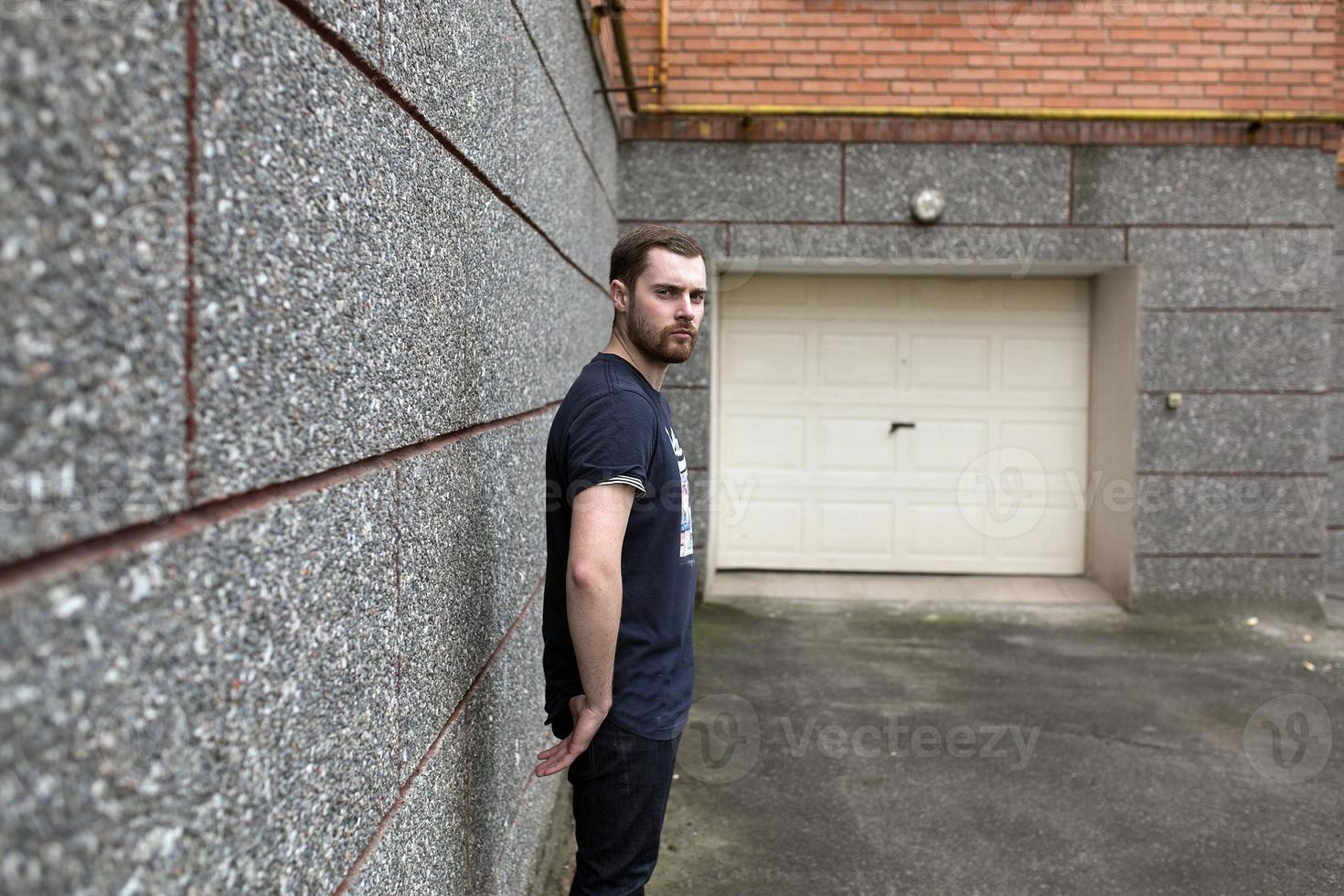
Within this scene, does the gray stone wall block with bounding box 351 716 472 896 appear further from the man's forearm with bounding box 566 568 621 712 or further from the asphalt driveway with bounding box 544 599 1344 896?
the asphalt driveway with bounding box 544 599 1344 896

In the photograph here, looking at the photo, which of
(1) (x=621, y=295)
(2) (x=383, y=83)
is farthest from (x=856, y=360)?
(2) (x=383, y=83)

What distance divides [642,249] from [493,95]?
0.57m

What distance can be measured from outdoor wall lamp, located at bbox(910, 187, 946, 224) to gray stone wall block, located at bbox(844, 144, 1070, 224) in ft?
0.23

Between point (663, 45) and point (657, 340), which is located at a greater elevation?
point (663, 45)

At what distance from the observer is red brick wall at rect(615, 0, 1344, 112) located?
6.86m

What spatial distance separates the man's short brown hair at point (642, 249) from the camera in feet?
7.31

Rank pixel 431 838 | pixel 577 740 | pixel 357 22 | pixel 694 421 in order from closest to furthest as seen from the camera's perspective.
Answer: pixel 357 22 < pixel 431 838 < pixel 577 740 < pixel 694 421

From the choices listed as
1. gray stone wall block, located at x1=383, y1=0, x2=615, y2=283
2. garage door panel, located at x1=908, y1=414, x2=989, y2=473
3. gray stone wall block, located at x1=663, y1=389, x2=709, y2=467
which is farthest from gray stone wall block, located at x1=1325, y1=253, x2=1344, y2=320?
gray stone wall block, located at x1=383, y1=0, x2=615, y2=283

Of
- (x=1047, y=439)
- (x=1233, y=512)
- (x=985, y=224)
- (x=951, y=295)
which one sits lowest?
(x=1233, y=512)

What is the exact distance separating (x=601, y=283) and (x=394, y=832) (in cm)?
443

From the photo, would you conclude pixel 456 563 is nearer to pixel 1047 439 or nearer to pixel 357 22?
pixel 357 22

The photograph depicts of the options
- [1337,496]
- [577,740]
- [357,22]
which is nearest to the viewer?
[357,22]

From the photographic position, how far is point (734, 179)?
6.94 metres

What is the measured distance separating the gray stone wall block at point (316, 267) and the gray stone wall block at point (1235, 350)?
5.93 metres
